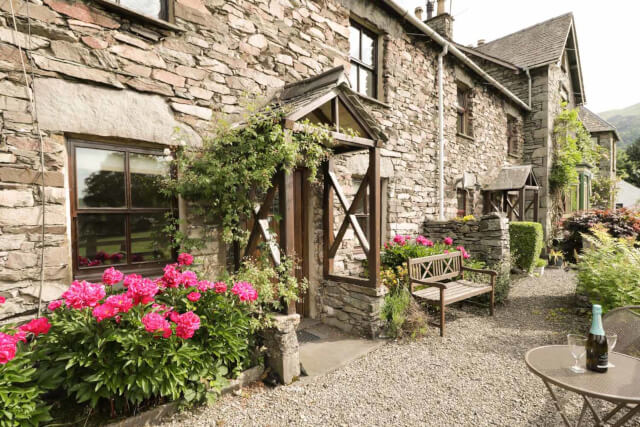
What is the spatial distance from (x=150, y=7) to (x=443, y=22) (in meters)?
8.07

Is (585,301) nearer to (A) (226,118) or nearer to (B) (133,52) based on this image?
(A) (226,118)

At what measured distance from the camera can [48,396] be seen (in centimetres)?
242

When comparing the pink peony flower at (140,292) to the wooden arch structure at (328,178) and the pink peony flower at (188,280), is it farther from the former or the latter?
the wooden arch structure at (328,178)

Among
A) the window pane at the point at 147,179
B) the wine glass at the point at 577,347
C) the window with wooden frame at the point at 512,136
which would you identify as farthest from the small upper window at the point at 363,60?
the window with wooden frame at the point at 512,136

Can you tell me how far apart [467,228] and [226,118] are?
5178 millimetres

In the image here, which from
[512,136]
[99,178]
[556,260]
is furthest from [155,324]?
[512,136]

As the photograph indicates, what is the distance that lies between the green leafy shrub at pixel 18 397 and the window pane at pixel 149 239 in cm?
124

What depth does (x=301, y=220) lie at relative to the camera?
477cm

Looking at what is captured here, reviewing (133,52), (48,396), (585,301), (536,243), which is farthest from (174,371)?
(536,243)

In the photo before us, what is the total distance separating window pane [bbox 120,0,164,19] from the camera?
3.14m

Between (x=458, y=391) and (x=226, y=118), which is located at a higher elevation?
(x=226, y=118)

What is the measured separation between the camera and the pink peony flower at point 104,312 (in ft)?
6.70

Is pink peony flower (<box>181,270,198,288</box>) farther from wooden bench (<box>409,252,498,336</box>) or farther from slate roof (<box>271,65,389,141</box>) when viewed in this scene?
wooden bench (<box>409,252,498,336</box>)

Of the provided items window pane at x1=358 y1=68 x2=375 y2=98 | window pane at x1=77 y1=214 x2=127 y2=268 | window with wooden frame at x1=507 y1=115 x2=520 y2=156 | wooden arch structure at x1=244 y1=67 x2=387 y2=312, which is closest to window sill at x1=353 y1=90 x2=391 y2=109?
window pane at x1=358 y1=68 x2=375 y2=98
